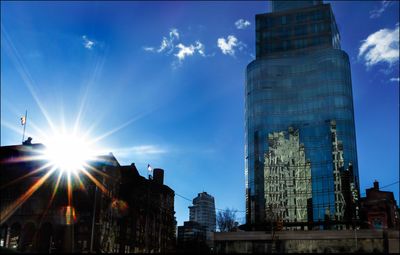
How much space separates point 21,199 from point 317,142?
235 ft

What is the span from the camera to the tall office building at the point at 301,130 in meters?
111

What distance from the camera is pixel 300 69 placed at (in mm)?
123938

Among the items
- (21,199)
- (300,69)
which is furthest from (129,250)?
(300,69)

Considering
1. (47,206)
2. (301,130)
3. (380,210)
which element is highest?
(301,130)

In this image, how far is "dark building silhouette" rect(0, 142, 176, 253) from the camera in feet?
231

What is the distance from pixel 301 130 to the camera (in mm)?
117250

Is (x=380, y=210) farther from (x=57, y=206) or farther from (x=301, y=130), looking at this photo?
(x=57, y=206)

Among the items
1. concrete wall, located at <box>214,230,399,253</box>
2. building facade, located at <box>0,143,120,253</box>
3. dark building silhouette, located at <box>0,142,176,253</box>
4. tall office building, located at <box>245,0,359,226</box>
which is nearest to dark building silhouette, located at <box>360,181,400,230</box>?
concrete wall, located at <box>214,230,399,253</box>

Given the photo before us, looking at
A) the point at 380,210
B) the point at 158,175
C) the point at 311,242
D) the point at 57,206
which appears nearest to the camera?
the point at 311,242

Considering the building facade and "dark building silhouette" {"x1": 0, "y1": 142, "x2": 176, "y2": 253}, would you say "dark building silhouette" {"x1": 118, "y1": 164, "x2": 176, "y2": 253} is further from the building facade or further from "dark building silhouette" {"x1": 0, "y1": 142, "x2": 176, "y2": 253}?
the building facade

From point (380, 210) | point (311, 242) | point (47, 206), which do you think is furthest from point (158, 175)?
point (380, 210)

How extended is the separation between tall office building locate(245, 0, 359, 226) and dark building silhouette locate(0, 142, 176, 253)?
4242 cm

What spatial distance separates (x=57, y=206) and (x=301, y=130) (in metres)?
67.2

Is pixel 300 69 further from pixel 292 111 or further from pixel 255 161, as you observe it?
pixel 255 161
